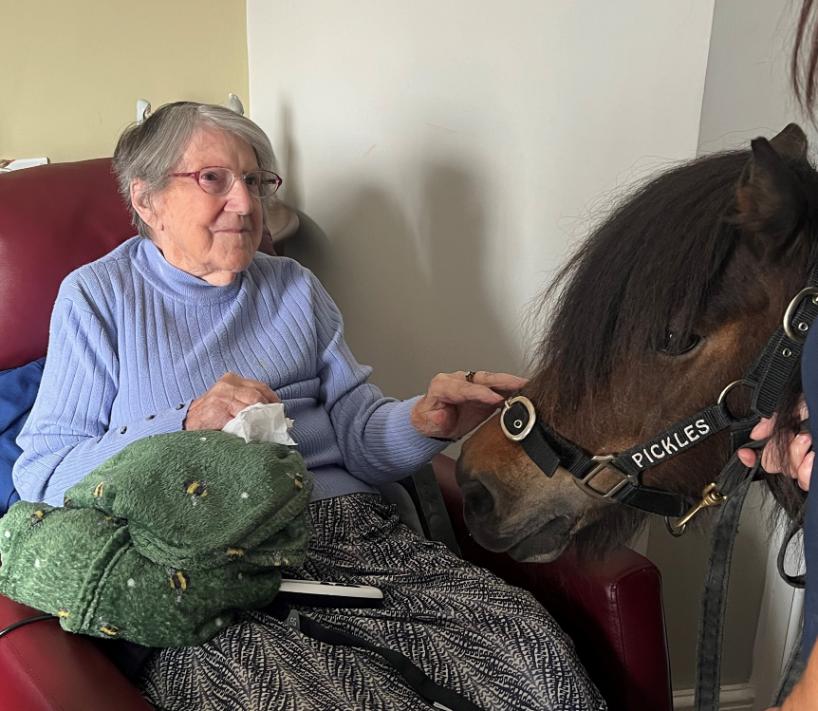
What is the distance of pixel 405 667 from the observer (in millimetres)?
928

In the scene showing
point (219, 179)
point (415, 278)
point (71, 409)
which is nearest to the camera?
point (71, 409)

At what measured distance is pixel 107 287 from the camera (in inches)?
49.6

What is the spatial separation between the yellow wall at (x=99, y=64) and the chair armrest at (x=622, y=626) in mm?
1747

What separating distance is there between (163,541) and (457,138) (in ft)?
3.54

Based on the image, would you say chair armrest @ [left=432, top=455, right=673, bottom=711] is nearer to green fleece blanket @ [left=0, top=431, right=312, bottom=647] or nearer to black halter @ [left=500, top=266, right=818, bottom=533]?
black halter @ [left=500, top=266, right=818, bottom=533]

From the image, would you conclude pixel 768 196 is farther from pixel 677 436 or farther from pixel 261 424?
pixel 261 424

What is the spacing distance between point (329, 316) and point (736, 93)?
77cm

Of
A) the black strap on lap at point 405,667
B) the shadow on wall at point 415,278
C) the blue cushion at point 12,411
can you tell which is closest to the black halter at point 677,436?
the black strap on lap at point 405,667

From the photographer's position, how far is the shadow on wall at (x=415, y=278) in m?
1.65

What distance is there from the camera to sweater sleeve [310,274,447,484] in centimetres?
129

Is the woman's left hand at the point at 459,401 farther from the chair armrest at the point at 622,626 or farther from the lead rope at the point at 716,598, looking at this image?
the lead rope at the point at 716,598

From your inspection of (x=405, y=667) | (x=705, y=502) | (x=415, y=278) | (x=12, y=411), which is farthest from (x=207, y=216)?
(x=705, y=502)

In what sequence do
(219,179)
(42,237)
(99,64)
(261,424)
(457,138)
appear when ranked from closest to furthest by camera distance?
(261,424) < (219,179) < (42,237) < (457,138) < (99,64)

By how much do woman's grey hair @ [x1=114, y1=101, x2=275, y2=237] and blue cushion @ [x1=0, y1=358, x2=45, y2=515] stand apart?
385 millimetres
